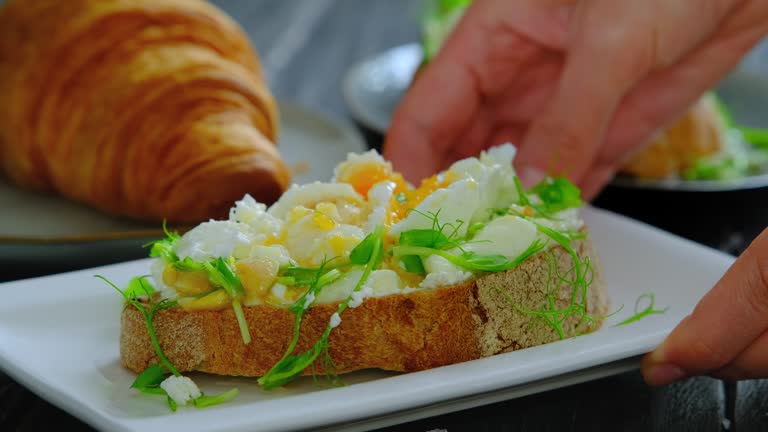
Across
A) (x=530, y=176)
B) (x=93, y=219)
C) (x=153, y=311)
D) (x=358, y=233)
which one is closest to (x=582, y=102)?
(x=530, y=176)

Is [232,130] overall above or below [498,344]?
above

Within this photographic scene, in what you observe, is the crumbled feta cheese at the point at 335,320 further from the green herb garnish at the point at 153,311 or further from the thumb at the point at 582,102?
the thumb at the point at 582,102

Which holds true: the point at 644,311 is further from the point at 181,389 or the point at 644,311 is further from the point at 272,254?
the point at 181,389

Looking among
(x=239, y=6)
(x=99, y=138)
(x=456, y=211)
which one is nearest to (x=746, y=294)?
(x=456, y=211)

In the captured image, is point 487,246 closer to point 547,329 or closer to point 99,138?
point 547,329

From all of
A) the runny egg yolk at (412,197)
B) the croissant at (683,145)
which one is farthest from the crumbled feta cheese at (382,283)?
the croissant at (683,145)

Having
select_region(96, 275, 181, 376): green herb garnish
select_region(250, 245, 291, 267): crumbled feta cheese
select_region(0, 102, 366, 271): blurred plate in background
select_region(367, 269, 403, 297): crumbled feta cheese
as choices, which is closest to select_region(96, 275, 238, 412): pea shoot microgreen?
select_region(96, 275, 181, 376): green herb garnish

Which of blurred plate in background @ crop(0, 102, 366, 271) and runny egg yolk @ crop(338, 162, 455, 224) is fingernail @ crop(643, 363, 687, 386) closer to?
runny egg yolk @ crop(338, 162, 455, 224)
